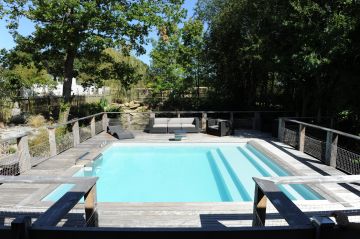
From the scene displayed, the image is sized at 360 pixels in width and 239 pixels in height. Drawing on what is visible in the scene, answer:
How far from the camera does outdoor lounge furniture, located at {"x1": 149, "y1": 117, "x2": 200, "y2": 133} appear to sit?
11422mm

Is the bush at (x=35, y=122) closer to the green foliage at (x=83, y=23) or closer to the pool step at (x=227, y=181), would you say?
the green foliage at (x=83, y=23)

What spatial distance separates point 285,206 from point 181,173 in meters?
6.15

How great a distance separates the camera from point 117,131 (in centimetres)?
1077

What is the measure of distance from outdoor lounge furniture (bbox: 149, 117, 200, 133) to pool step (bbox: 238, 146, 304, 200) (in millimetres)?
2495

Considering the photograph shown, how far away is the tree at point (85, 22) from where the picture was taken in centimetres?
1066

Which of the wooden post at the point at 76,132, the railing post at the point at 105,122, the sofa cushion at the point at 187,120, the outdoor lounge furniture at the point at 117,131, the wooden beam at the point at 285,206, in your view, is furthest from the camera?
the sofa cushion at the point at 187,120

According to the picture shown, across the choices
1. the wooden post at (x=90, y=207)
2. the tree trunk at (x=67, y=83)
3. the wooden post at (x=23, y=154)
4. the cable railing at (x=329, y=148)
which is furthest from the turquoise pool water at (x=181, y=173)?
the tree trunk at (x=67, y=83)

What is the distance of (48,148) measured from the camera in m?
7.77

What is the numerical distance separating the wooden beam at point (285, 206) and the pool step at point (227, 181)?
369 cm

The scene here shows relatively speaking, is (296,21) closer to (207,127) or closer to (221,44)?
(207,127)

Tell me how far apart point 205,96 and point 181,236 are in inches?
666

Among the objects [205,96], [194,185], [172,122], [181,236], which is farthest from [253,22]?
[181,236]

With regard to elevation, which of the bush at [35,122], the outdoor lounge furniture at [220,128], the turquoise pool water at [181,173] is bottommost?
Result: the turquoise pool water at [181,173]

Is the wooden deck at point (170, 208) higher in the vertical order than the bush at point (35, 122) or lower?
lower
